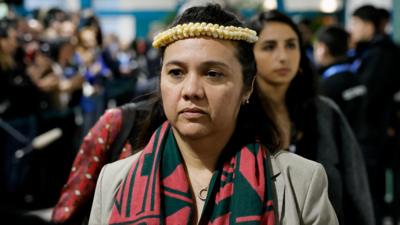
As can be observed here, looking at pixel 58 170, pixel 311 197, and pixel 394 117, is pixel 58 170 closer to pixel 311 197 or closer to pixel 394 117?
pixel 394 117

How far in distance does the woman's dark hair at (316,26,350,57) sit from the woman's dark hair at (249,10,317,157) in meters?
1.91

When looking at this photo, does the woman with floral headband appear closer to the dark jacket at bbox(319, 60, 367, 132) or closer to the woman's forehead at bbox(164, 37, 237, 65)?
the woman's forehead at bbox(164, 37, 237, 65)

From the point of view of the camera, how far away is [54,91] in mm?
7695

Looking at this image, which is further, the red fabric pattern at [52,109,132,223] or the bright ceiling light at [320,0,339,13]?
the bright ceiling light at [320,0,339,13]

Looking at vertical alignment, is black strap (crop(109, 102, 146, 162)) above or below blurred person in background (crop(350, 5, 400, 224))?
above

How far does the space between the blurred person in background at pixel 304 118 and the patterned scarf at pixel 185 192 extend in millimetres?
1050

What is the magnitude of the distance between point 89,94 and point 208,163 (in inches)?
211

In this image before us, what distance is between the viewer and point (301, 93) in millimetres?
3596

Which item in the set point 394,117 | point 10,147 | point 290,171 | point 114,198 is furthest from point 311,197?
point 10,147

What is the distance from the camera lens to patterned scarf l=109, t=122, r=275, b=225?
2.15 metres

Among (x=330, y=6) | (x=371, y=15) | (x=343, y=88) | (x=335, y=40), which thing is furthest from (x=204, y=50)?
(x=330, y=6)

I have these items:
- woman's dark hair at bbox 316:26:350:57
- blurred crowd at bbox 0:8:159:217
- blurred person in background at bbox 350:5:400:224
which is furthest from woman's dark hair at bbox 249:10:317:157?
blurred crowd at bbox 0:8:159:217

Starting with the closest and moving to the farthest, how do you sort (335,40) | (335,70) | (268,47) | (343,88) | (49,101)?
(268,47), (343,88), (335,70), (335,40), (49,101)

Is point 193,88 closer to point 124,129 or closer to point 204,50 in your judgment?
point 204,50
